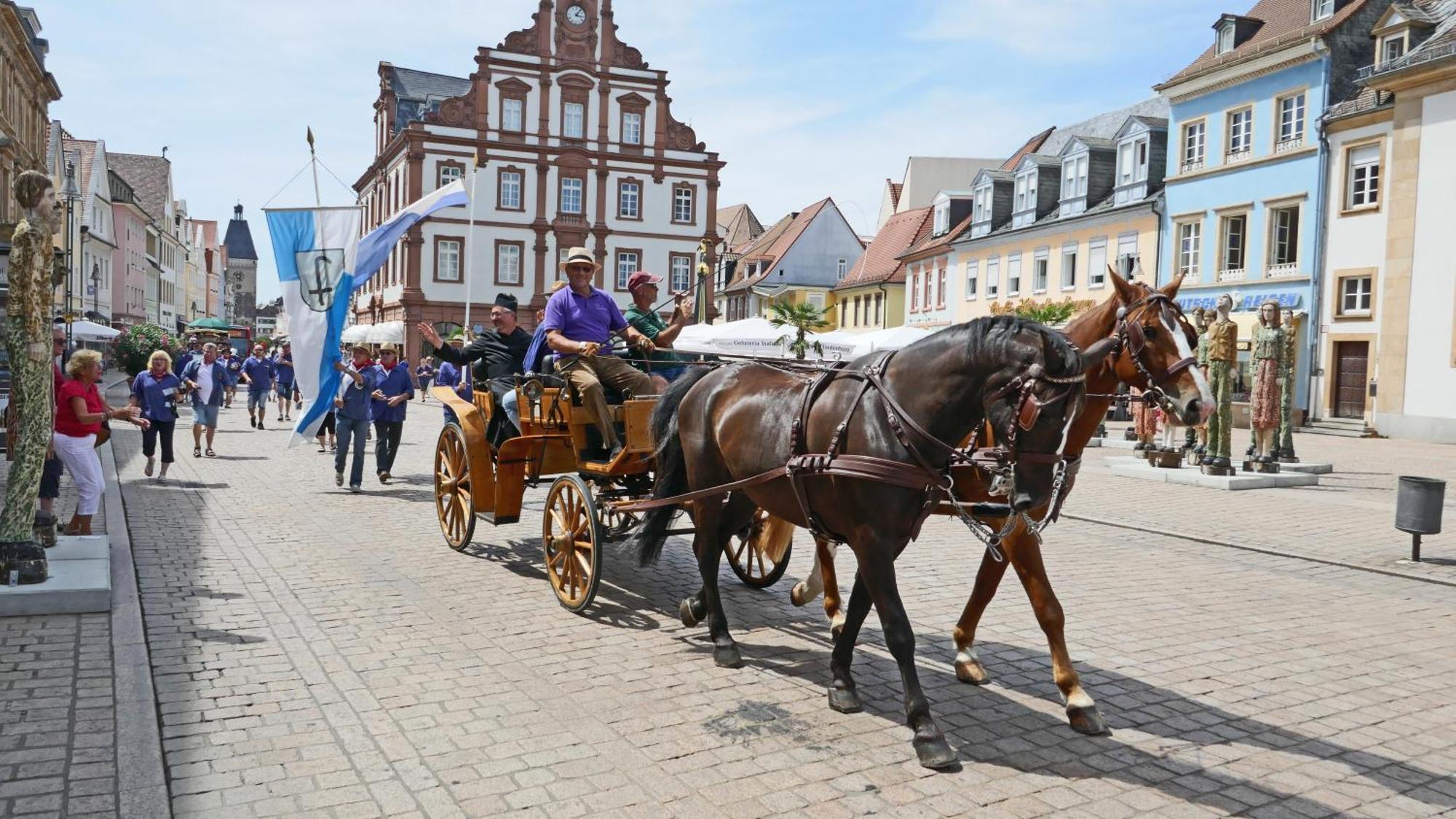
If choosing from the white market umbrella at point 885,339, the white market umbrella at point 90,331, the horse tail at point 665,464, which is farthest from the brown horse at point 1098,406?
the white market umbrella at point 90,331

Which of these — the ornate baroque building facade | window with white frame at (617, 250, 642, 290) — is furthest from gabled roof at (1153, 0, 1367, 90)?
window with white frame at (617, 250, 642, 290)

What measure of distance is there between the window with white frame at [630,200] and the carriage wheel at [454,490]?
1748 inches

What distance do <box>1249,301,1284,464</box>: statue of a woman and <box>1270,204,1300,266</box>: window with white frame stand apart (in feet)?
54.4

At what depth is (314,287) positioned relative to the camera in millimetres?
12844

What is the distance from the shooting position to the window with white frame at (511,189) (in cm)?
5041

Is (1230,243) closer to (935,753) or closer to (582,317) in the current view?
(582,317)

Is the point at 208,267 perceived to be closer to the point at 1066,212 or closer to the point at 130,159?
the point at 130,159

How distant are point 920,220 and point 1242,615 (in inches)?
1768

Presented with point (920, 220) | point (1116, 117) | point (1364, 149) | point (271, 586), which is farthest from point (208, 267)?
point (271, 586)

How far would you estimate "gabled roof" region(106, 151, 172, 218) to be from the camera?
86000mm

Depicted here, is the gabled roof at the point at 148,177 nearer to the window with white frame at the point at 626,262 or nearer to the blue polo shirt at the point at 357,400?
the window with white frame at the point at 626,262

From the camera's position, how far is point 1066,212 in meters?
38.1

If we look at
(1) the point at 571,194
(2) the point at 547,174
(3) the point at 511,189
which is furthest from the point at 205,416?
(1) the point at 571,194

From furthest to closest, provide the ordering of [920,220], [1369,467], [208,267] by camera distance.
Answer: [208,267], [920,220], [1369,467]
